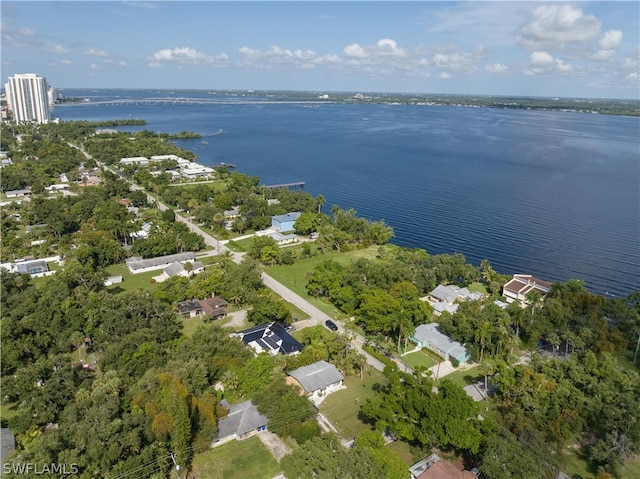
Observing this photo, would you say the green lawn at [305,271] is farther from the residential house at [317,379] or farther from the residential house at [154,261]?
the residential house at [154,261]

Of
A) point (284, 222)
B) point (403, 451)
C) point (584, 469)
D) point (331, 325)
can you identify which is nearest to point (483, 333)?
point (584, 469)

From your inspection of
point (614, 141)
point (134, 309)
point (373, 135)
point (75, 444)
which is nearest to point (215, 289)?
point (134, 309)

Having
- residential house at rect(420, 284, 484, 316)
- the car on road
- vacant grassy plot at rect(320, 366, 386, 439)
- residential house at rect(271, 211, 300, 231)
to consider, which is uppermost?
residential house at rect(271, 211, 300, 231)

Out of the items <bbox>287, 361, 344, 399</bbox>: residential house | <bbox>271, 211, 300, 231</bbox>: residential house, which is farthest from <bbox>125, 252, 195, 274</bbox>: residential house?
<bbox>287, 361, 344, 399</bbox>: residential house

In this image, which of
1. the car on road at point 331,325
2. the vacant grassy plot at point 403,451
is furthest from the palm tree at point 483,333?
the car on road at point 331,325

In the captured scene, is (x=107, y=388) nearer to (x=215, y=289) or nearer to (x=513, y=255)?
(x=215, y=289)

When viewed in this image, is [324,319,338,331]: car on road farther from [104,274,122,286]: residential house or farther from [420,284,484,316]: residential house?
[104,274,122,286]: residential house

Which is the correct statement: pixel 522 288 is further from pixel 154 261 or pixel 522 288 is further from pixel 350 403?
pixel 154 261

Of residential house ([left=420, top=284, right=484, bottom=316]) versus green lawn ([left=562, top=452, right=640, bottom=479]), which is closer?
green lawn ([left=562, top=452, right=640, bottom=479])
